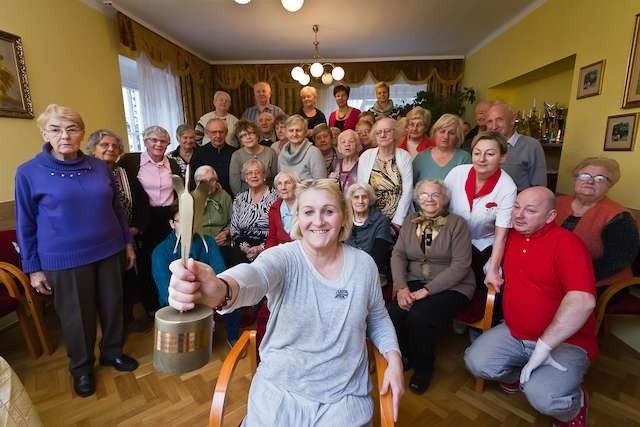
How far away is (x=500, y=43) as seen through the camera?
4.67 meters

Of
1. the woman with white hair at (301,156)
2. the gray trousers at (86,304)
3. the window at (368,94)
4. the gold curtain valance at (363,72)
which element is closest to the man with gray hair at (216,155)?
the woman with white hair at (301,156)

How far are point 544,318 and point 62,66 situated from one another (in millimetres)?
4257

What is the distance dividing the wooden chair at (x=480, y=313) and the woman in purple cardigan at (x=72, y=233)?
200cm

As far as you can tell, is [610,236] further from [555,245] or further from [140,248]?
[140,248]

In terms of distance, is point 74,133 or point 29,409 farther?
point 74,133

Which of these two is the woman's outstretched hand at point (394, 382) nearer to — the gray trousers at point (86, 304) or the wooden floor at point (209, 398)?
the wooden floor at point (209, 398)

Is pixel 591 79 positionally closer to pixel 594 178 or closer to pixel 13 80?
Answer: pixel 594 178

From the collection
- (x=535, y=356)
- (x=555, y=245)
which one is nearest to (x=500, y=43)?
(x=555, y=245)

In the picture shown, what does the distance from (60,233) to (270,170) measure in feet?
5.05

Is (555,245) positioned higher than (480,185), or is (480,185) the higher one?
(480,185)

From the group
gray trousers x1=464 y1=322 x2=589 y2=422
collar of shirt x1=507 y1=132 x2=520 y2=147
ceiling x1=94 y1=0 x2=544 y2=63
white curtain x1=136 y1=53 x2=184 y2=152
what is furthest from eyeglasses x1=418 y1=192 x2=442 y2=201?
white curtain x1=136 y1=53 x2=184 y2=152

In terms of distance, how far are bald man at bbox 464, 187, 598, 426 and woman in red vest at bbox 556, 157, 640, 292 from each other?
0.53 m

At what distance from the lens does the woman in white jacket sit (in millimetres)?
2303

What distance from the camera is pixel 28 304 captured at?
2.10 m
